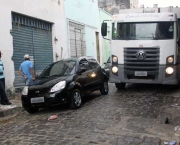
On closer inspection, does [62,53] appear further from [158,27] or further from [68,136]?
[68,136]

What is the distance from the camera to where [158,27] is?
30.1 ft

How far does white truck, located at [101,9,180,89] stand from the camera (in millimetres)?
9070

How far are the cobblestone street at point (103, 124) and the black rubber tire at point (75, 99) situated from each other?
17cm

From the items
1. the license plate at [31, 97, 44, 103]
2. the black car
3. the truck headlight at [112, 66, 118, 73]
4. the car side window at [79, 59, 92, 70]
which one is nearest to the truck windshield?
the truck headlight at [112, 66, 118, 73]

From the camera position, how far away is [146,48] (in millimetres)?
9148

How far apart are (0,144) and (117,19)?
254 inches

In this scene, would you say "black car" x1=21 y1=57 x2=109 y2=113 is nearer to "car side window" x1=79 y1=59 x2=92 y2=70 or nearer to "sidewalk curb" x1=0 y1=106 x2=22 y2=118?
"car side window" x1=79 y1=59 x2=92 y2=70

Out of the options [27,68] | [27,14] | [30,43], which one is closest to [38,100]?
[27,68]

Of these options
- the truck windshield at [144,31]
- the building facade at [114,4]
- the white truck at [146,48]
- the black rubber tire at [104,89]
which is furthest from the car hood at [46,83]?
the building facade at [114,4]

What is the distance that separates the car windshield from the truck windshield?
2317mm

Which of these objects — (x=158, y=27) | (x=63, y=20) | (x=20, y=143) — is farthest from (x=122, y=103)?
(x=63, y=20)

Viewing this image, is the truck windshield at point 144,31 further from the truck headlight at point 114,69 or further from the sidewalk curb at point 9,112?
the sidewalk curb at point 9,112

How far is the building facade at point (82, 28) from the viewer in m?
Result: 15.7

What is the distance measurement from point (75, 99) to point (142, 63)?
316cm
